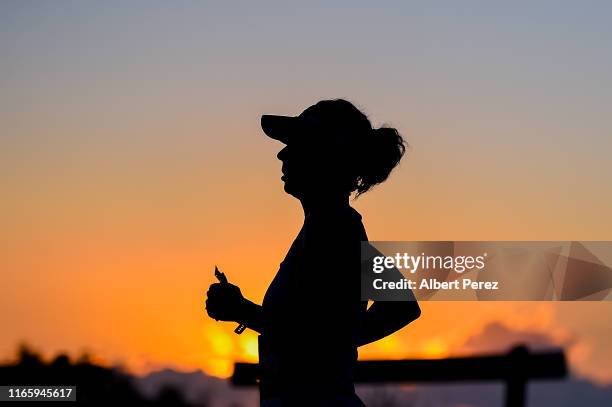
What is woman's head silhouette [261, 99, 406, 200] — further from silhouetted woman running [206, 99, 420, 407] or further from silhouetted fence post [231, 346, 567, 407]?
silhouetted fence post [231, 346, 567, 407]

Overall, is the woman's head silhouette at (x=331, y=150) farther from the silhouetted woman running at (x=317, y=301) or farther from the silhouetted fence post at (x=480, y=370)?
the silhouetted fence post at (x=480, y=370)

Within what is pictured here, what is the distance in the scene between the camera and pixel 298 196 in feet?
14.3

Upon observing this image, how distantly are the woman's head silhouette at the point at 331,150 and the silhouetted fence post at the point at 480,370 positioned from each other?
4.56 ft

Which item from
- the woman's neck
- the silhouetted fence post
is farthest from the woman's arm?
the silhouetted fence post

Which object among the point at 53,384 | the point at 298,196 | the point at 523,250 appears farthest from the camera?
the point at 523,250

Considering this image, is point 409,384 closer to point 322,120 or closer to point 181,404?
point 322,120

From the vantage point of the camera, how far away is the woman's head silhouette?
4.33m

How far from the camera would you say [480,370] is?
18.1 ft

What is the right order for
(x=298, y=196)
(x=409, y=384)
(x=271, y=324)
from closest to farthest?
(x=271, y=324), (x=298, y=196), (x=409, y=384)

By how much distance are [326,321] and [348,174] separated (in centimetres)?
60

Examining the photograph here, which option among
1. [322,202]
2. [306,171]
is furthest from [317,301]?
[306,171]

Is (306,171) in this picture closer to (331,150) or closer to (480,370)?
(331,150)

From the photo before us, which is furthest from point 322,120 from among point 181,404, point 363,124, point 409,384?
point 181,404

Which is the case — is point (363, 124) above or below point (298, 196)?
above
